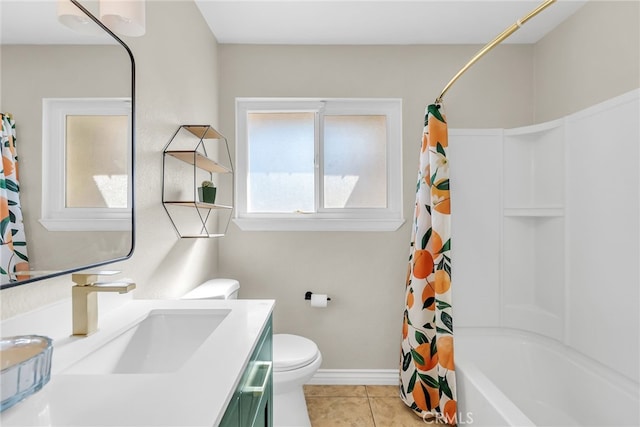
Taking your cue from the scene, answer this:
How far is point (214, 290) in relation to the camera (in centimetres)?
181

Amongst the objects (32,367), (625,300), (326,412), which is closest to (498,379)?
(625,300)

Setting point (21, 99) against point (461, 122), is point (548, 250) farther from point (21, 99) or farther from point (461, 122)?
point (21, 99)

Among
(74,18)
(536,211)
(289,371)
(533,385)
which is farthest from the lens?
(536,211)

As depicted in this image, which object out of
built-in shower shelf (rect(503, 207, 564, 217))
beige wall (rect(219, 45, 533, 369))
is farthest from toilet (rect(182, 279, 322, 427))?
built-in shower shelf (rect(503, 207, 564, 217))

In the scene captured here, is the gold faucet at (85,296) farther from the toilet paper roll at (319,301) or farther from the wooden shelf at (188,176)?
the toilet paper roll at (319,301)

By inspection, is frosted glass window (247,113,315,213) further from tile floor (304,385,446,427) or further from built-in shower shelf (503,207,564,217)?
built-in shower shelf (503,207,564,217)

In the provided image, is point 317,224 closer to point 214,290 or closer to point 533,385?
point 214,290

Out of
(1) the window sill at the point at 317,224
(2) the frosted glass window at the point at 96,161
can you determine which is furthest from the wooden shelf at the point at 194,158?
(1) the window sill at the point at 317,224

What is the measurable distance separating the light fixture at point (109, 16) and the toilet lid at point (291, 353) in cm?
150

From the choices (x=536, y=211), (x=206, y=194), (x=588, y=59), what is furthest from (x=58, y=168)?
(x=588, y=59)

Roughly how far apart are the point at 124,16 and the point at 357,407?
2.23m

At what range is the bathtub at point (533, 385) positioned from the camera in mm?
1499

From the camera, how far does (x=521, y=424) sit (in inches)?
48.5

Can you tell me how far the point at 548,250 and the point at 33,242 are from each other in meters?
2.53
